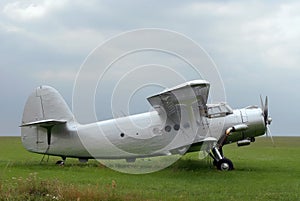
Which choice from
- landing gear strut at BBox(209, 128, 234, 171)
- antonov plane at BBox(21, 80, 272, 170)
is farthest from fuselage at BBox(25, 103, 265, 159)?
landing gear strut at BBox(209, 128, 234, 171)

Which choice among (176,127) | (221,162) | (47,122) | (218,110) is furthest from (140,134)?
(47,122)

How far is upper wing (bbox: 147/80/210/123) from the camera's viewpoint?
1562cm

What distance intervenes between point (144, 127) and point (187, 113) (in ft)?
6.99

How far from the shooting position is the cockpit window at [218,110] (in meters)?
18.5

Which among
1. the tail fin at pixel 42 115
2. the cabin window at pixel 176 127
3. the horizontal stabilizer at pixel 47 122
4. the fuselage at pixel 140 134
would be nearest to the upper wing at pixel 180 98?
the cabin window at pixel 176 127

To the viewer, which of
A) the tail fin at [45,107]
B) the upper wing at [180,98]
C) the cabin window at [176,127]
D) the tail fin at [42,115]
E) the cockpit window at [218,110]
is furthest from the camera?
the tail fin at [45,107]

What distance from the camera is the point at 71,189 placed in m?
8.98

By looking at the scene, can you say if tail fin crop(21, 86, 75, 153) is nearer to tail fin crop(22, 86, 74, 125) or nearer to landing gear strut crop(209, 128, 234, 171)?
tail fin crop(22, 86, 74, 125)

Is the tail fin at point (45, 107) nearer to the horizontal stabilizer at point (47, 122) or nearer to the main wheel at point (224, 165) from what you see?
the horizontal stabilizer at point (47, 122)

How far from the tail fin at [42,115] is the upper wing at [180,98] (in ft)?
15.7

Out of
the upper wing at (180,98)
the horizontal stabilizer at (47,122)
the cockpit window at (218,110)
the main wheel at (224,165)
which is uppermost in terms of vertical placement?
the upper wing at (180,98)

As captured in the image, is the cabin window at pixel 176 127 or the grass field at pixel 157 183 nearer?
the grass field at pixel 157 183

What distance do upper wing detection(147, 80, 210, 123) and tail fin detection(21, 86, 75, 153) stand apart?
4.78 m

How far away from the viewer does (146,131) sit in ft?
61.9
